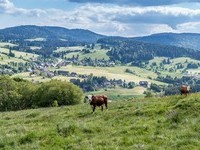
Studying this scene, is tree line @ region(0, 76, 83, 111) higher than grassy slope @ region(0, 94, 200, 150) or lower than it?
lower

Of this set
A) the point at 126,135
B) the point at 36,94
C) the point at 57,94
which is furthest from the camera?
the point at 36,94

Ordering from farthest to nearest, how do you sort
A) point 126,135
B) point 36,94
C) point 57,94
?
point 36,94
point 57,94
point 126,135

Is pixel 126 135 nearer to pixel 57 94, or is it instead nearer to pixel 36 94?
pixel 57 94

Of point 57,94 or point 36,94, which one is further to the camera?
point 36,94

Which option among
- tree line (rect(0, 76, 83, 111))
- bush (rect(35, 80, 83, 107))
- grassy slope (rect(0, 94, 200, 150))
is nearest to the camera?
grassy slope (rect(0, 94, 200, 150))

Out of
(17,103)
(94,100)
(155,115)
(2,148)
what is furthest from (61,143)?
(17,103)

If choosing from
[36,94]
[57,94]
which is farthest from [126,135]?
[36,94]

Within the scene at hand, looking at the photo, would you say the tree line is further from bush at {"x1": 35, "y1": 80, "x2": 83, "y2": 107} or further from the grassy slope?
the grassy slope

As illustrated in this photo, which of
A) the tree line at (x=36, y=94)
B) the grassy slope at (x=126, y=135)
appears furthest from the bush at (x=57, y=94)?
the grassy slope at (x=126, y=135)

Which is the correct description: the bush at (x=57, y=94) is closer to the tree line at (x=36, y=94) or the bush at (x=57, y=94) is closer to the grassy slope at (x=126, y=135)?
the tree line at (x=36, y=94)

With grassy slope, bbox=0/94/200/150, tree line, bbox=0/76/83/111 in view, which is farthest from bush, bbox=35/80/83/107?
grassy slope, bbox=0/94/200/150

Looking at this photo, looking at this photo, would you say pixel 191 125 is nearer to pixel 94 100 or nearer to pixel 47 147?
pixel 47 147

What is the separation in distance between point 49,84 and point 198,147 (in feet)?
257

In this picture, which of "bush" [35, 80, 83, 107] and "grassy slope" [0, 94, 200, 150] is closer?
"grassy slope" [0, 94, 200, 150]
